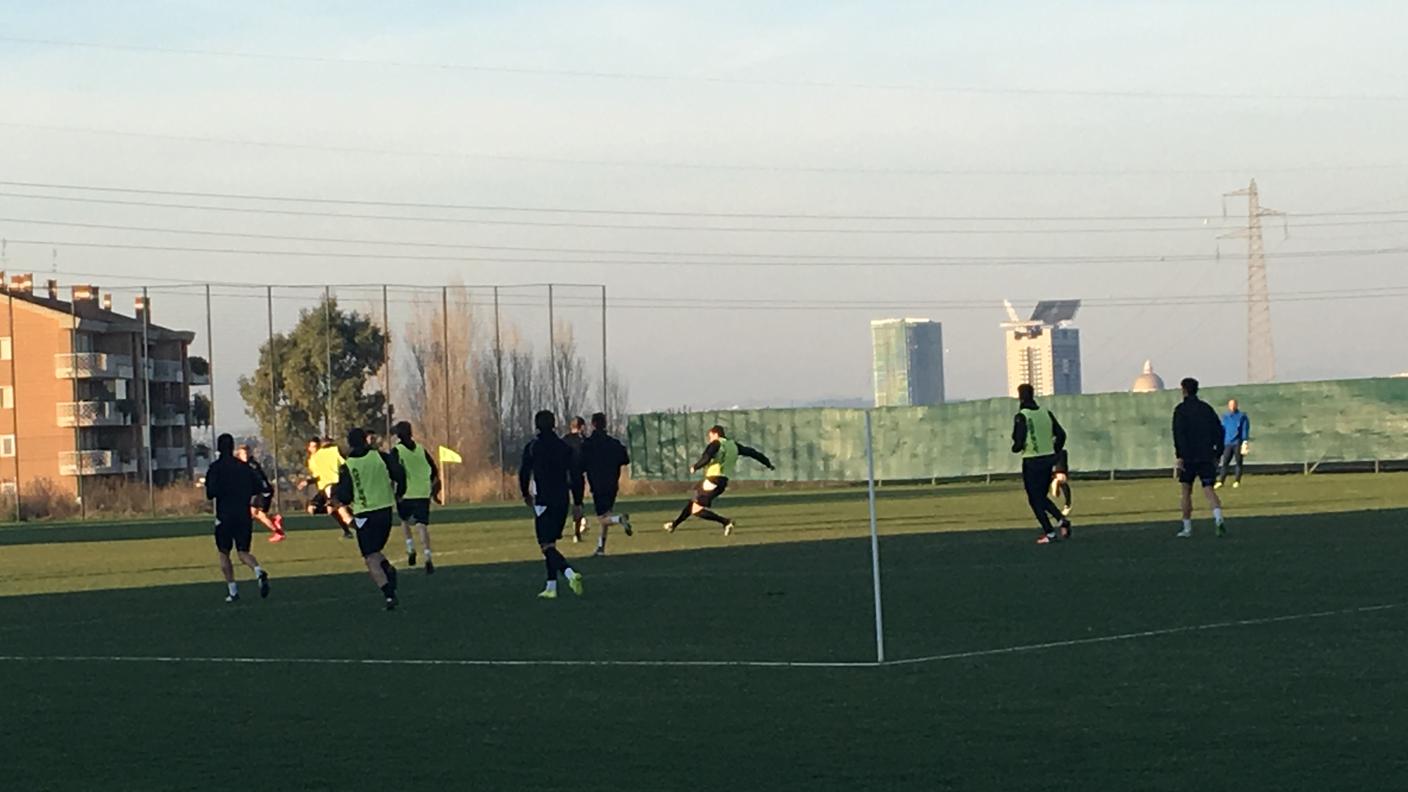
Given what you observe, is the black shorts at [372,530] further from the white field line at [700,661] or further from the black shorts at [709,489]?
the black shorts at [709,489]

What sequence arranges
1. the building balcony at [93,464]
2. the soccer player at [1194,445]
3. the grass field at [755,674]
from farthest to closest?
the building balcony at [93,464] < the soccer player at [1194,445] < the grass field at [755,674]

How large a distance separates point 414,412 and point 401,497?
169 ft

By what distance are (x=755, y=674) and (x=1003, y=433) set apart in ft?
167

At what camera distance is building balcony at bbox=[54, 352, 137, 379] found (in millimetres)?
95625

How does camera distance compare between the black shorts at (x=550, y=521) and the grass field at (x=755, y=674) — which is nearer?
the grass field at (x=755, y=674)

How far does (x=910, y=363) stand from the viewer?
12244 cm

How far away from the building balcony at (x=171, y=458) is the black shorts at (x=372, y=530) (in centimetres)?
8196

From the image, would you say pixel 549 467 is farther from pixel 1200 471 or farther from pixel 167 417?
pixel 167 417

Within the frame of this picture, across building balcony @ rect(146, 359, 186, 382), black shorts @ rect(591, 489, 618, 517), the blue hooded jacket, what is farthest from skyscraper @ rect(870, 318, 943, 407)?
black shorts @ rect(591, 489, 618, 517)

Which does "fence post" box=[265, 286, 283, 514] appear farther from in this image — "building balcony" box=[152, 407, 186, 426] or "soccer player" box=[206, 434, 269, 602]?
"soccer player" box=[206, 434, 269, 602]

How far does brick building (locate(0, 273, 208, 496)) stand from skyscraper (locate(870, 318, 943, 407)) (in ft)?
124

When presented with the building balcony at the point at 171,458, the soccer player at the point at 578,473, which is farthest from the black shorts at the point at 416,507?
the building balcony at the point at 171,458

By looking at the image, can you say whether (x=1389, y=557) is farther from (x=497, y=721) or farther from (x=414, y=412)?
(x=414, y=412)

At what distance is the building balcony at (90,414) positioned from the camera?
9350cm
